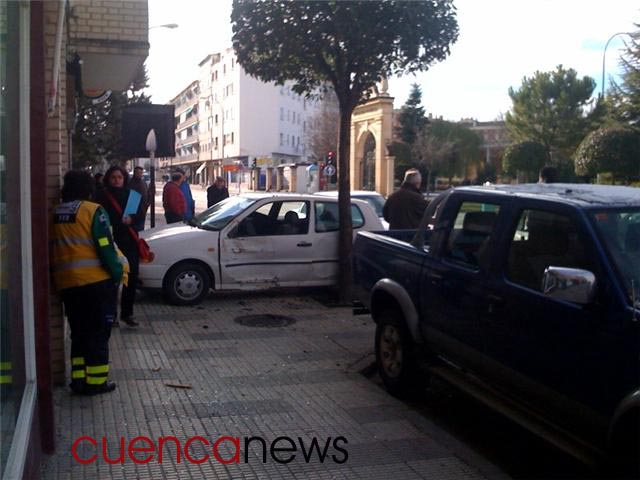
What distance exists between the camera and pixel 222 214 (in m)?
10.7

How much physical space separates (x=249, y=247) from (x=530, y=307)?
251 inches

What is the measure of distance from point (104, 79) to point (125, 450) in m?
8.88

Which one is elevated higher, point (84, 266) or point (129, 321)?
point (84, 266)

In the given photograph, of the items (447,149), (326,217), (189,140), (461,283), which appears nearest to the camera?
(461,283)

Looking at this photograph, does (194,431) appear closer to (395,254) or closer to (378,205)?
(395,254)

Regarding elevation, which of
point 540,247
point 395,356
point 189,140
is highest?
point 189,140

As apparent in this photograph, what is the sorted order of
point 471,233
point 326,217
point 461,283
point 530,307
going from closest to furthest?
point 530,307 → point 461,283 → point 471,233 → point 326,217

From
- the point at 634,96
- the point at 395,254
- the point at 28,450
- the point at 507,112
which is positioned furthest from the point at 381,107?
the point at 28,450

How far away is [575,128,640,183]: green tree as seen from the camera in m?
23.4

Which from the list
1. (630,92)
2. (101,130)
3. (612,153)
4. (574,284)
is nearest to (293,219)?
(574,284)

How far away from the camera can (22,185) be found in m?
4.32

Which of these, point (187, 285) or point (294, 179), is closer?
point (187, 285)

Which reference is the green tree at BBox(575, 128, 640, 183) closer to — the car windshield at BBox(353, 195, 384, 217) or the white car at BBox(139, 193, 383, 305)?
the car windshield at BBox(353, 195, 384, 217)

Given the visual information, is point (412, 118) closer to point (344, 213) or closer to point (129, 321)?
point (344, 213)
